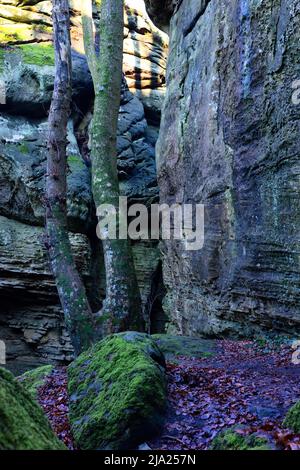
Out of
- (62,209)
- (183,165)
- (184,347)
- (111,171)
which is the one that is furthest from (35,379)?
(183,165)

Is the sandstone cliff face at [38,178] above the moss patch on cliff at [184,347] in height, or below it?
above

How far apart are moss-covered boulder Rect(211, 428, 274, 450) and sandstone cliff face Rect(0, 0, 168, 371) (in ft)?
40.7

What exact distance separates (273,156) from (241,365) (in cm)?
396

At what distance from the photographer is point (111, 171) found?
1083cm

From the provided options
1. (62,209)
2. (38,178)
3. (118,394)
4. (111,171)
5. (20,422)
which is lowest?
(118,394)

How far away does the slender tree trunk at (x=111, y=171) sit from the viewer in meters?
9.82

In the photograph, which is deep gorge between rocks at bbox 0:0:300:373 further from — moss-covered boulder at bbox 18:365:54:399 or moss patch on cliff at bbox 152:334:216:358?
moss-covered boulder at bbox 18:365:54:399

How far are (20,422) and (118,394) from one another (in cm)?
245

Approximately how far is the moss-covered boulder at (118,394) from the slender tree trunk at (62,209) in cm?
339

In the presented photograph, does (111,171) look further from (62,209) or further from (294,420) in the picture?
(294,420)

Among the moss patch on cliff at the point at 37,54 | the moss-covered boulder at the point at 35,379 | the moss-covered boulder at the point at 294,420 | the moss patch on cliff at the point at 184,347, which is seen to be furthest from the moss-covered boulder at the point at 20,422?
the moss patch on cliff at the point at 37,54

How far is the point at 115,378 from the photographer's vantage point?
17.3ft

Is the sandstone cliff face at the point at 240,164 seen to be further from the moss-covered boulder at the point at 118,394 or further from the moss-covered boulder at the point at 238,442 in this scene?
the moss-covered boulder at the point at 238,442
